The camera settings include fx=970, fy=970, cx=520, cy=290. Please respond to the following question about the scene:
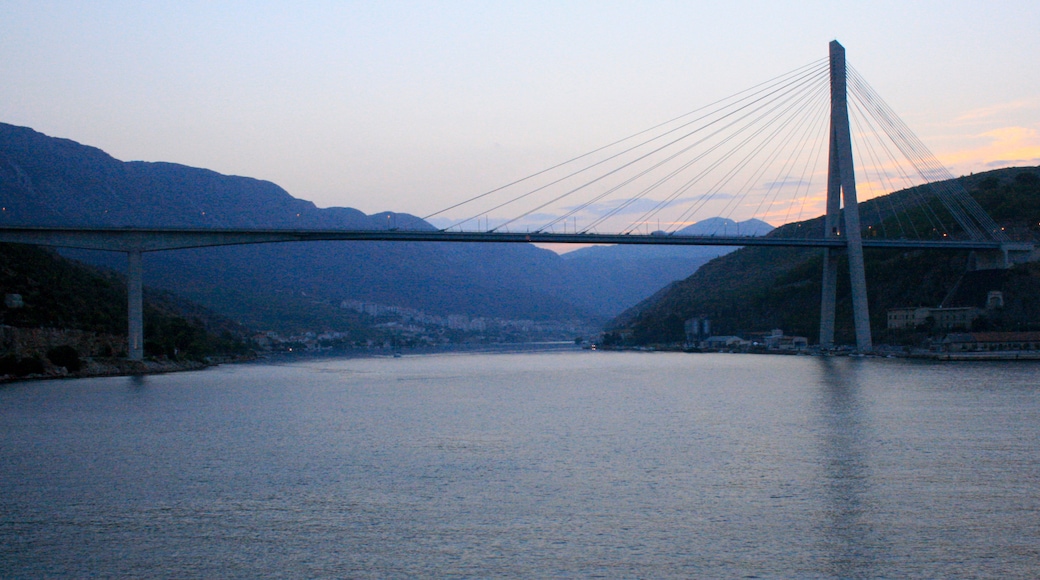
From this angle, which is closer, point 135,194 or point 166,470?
point 166,470

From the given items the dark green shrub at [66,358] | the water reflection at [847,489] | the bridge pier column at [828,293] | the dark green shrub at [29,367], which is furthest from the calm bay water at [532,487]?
the bridge pier column at [828,293]

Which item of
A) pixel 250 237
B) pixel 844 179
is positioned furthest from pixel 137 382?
pixel 844 179

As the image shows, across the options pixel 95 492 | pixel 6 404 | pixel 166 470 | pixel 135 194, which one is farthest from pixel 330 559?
pixel 135 194

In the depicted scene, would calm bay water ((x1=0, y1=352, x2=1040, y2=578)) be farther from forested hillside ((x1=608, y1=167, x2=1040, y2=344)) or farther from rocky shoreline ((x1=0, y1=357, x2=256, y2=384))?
forested hillside ((x1=608, y1=167, x2=1040, y2=344))

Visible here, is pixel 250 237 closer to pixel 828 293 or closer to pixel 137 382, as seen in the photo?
pixel 137 382

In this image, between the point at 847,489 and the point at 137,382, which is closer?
the point at 847,489

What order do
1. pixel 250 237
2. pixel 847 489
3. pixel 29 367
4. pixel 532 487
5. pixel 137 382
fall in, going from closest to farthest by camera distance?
pixel 847 489 → pixel 532 487 → pixel 137 382 → pixel 29 367 → pixel 250 237

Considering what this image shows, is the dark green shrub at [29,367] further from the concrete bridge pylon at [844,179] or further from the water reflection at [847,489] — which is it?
the concrete bridge pylon at [844,179]

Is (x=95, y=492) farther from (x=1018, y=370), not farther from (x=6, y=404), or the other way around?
(x=1018, y=370)
